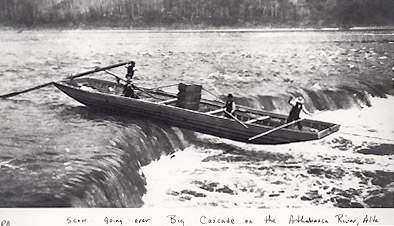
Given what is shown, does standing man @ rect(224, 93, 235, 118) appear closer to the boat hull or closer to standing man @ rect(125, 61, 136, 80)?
the boat hull

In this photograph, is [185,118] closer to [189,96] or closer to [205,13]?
[189,96]

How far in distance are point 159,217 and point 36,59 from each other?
1521 millimetres

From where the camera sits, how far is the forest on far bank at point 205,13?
9.39 feet

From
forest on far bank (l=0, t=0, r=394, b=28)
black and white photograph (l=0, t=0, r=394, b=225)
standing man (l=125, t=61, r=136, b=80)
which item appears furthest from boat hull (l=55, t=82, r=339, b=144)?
forest on far bank (l=0, t=0, r=394, b=28)

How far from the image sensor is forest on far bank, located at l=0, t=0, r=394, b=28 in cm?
286

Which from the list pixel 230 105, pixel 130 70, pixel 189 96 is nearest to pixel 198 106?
pixel 189 96

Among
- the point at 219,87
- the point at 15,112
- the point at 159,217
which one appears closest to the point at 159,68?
the point at 219,87

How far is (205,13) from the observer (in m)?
3.08

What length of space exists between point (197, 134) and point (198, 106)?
17 centimetres

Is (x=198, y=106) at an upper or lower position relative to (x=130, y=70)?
lower

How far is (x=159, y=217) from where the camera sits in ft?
7.59

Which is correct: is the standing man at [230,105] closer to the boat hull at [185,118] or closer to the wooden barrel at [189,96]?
the boat hull at [185,118]

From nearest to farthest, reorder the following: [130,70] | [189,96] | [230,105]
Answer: [230,105] → [189,96] → [130,70]

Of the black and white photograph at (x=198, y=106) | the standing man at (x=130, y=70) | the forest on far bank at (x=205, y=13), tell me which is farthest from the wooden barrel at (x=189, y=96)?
the forest on far bank at (x=205, y=13)
